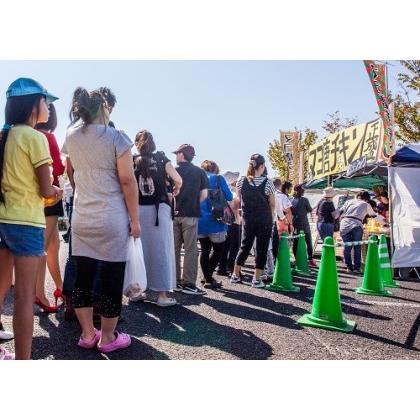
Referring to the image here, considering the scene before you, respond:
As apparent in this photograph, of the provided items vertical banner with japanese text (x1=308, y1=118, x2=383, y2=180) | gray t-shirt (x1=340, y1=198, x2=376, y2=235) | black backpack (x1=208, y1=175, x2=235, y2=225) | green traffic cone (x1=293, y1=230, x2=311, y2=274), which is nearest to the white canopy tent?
gray t-shirt (x1=340, y1=198, x2=376, y2=235)

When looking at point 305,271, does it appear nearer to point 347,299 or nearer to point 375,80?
point 347,299

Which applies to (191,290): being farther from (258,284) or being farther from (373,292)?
(373,292)

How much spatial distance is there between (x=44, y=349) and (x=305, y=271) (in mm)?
5065

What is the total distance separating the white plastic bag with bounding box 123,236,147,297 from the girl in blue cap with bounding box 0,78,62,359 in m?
0.74

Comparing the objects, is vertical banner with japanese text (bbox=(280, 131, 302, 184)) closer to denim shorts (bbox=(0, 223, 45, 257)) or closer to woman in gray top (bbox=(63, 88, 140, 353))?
woman in gray top (bbox=(63, 88, 140, 353))

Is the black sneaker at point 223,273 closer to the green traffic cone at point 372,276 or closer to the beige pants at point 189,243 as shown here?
the beige pants at point 189,243

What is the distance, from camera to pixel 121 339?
287 centimetres

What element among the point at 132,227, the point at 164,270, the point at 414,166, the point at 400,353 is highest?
the point at 414,166

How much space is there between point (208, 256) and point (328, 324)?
213cm

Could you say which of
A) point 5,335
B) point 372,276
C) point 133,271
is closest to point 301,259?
point 372,276

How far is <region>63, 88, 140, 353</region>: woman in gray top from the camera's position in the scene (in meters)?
2.69

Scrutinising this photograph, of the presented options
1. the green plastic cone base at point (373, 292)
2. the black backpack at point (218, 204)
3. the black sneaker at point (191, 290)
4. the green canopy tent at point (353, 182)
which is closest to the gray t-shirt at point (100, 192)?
the black sneaker at point (191, 290)

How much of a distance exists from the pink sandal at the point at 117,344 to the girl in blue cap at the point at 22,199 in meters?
0.60

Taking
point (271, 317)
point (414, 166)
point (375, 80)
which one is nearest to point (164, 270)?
point (271, 317)
